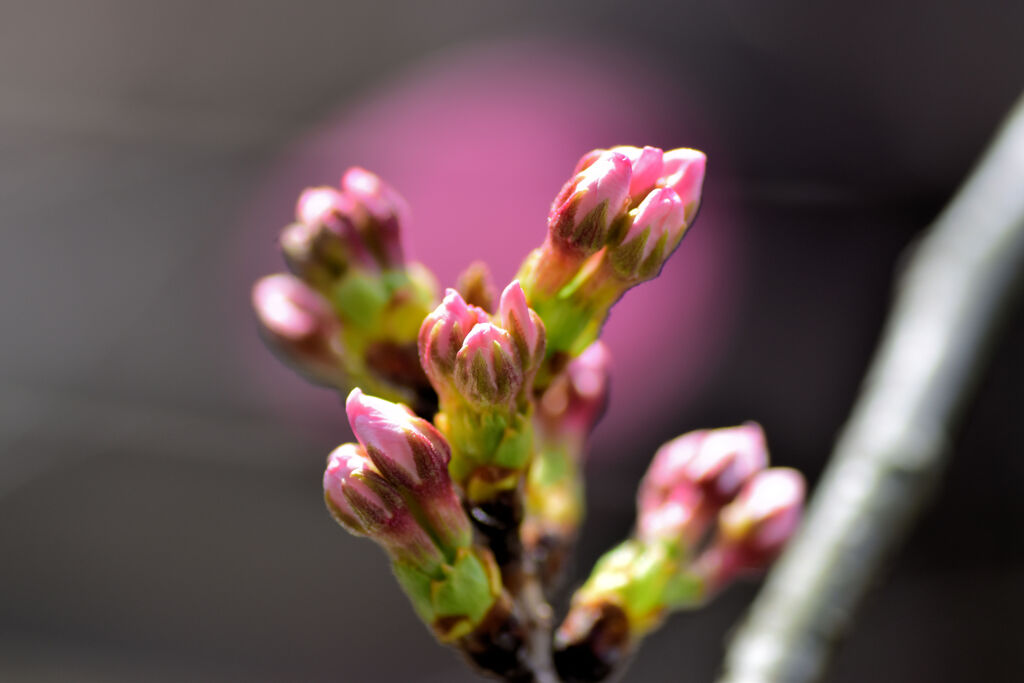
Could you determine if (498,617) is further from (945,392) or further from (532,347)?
(945,392)

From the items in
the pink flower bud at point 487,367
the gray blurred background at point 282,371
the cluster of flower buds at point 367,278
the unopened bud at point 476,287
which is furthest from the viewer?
the gray blurred background at point 282,371

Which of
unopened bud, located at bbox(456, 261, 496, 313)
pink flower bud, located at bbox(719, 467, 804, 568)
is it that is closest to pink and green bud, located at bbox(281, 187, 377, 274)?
unopened bud, located at bbox(456, 261, 496, 313)

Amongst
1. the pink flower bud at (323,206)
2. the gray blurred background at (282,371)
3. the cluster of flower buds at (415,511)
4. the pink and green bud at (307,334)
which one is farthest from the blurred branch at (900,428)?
the gray blurred background at (282,371)

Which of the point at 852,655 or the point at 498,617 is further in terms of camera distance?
the point at 852,655

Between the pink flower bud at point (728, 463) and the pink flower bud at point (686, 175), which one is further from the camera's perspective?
the pink flower bud at point (728, 463)

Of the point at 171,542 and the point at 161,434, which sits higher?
the point at 161,434

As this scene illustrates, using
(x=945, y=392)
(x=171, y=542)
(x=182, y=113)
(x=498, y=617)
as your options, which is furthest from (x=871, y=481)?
(x=182, y=113)

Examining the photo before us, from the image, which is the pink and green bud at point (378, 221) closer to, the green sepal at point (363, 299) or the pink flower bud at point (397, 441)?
the green sepal at point (363, 299)
